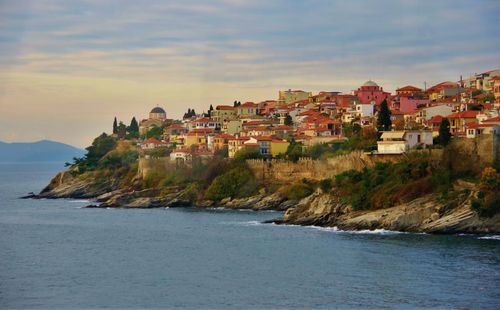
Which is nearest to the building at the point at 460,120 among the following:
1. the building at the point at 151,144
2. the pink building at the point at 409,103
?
the pink building at the point at 409,103

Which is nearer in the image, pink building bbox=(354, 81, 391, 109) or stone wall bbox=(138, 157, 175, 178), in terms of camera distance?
stone wall bbox=(138, 157, 175, 178)

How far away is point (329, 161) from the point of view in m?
52.9

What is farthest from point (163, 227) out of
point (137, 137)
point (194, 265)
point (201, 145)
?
point (137, 137)

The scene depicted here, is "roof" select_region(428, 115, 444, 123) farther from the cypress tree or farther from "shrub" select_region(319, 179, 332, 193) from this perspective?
the cypress tree

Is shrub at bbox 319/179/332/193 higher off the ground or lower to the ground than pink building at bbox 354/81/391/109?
lower

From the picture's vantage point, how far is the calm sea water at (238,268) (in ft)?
85.9

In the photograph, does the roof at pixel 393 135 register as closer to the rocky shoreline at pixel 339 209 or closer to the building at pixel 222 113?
the rocky shoreline at pixel 339 209

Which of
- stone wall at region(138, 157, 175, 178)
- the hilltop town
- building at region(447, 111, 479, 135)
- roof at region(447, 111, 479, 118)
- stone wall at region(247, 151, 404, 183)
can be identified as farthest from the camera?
stone wall at region(138, 157, 175, 178)

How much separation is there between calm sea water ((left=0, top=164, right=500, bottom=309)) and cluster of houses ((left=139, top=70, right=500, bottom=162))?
1103cm

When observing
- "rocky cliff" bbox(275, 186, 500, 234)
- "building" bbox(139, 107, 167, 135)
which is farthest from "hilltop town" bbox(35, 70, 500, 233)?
"building" bbox(139, 107, 167, 135)

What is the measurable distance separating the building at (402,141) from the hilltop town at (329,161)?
6cm

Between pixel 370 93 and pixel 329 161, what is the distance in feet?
76.4

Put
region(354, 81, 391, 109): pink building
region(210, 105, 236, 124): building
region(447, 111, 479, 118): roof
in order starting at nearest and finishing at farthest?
1. region(447, 111, 479, 118): roof
2. region(354, 81, 391, 109): pink building
3. region(210, 105, 236, 124): building

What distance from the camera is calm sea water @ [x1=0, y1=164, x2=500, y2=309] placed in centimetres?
2619
